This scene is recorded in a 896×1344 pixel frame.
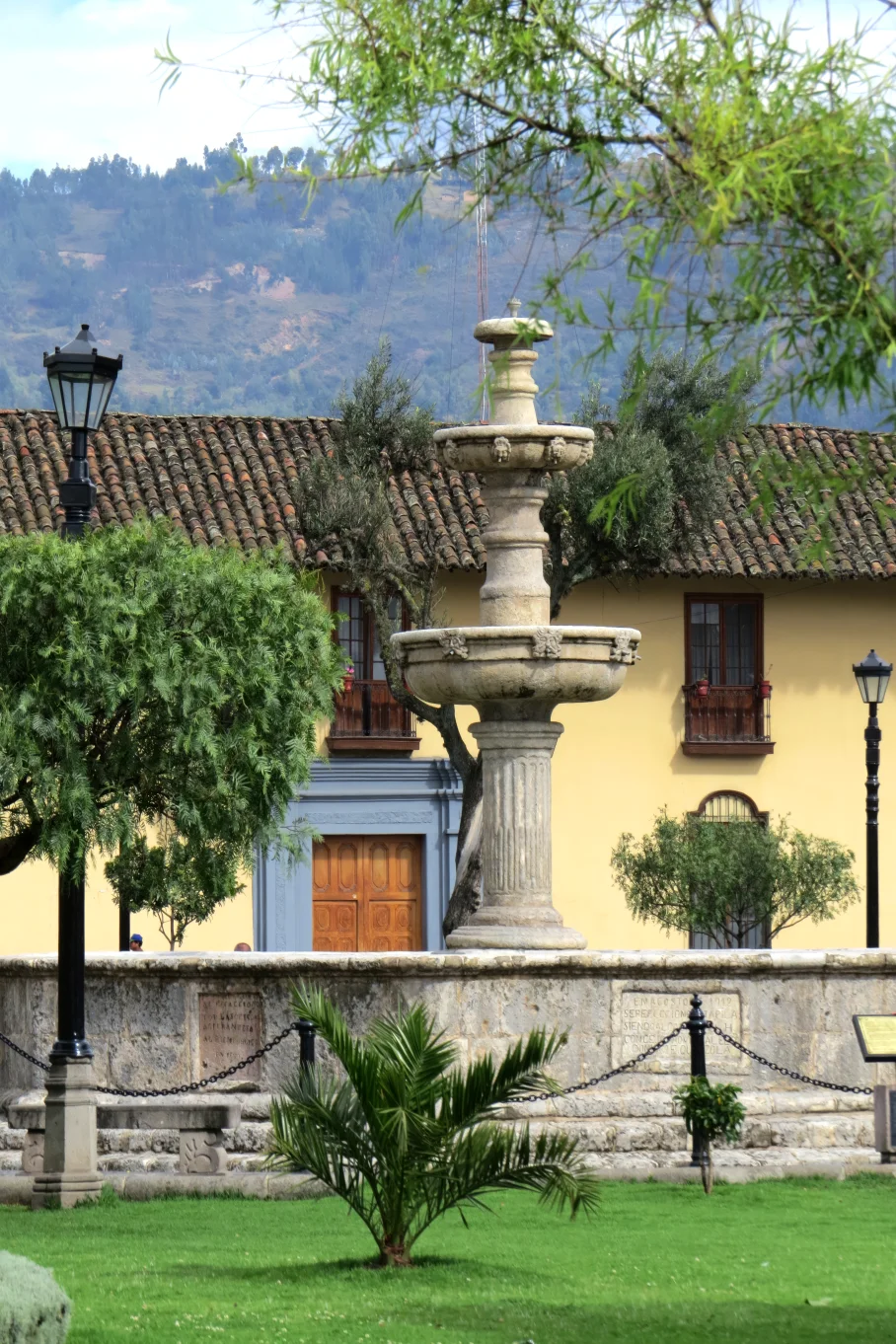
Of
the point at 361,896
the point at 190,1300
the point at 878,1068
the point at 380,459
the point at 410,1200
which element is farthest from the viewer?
the point at 361,896

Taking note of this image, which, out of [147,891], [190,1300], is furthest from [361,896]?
[190,1300]

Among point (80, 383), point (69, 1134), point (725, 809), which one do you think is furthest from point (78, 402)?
point (725, 809)

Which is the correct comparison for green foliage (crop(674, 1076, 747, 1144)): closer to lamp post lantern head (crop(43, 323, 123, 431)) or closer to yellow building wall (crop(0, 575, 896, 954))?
lamp post lantern head (crop(43, 323, 123, 431))

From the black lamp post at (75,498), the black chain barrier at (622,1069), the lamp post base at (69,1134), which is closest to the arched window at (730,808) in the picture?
the black chain barrier at (622,1069)

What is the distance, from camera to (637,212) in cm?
667

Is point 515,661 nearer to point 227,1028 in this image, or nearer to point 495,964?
point 495,964

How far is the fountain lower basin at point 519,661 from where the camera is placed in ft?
49.3

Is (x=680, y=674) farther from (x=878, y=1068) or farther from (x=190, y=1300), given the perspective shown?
(x=190, y=1300)

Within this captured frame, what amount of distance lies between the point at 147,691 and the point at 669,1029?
433cm

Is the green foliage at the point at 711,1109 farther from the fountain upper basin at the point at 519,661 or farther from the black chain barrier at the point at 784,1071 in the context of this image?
the fountain upper basin at the point at 519,661

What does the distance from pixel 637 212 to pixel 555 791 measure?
Answer: 2578 cm

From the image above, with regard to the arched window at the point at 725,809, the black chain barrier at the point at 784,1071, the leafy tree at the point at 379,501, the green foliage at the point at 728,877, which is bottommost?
the black chain barrier at the point at 784,1071

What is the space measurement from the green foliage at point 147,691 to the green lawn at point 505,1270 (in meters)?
2.37

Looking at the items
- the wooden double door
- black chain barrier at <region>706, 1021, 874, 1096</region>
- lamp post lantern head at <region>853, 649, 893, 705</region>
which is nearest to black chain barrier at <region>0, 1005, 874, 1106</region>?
black chain barrier at <region>706, 1021, 874, 1096</region>
